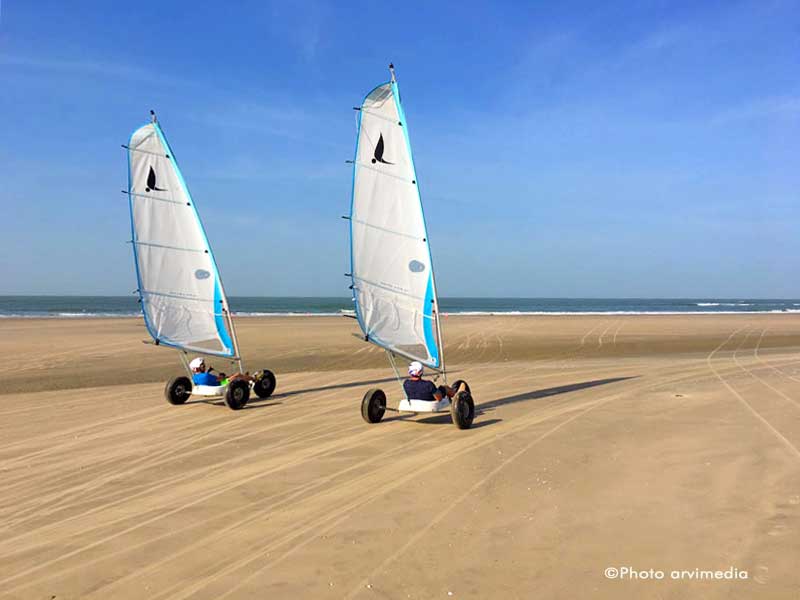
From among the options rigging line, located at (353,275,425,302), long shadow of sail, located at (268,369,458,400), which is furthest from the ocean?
rigging line, located at (353,275,425,302)

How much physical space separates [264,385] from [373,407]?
12.5 ft

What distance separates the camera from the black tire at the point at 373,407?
10.0 meters

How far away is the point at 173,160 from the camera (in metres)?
13.3

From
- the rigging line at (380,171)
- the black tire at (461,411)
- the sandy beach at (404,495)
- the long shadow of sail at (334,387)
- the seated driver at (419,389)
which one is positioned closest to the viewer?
the sandy beach at (404,495)

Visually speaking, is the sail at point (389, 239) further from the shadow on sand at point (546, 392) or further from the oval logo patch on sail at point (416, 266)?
the shadow on sand at point (546, 392)

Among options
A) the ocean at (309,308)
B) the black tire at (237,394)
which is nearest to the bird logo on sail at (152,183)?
the black tire at (237,394)

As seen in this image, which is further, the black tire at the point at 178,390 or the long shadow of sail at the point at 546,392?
the black tire at the point at 178,390

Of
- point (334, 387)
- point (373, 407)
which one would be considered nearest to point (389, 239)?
point (373, 407)

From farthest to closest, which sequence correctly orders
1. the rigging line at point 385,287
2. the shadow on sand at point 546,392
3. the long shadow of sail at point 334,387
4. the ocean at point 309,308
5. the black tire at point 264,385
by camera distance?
the ocean at point 309,308
the long shadow of sail at point 334,387
the black tire at point 264,385
the shadow on sand at point 546,392
the rigging line at point 385,287

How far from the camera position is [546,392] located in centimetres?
1298

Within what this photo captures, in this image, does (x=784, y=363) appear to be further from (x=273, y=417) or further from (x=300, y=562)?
(x=300, y=562)

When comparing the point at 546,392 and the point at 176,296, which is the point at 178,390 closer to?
the point at 176,296

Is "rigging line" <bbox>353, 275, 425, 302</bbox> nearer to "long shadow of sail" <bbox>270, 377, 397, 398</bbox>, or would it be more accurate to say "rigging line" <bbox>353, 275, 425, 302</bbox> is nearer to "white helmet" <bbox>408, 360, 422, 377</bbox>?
"white helmet" <bbox>408, 360, 422, 377</bbox>

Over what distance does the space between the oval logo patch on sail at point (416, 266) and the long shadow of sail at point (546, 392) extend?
9.97ft
